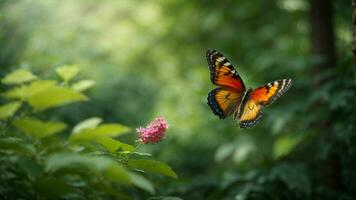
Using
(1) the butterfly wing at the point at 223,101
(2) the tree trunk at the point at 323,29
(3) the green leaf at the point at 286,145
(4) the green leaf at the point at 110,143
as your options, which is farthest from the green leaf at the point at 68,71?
(2) the tree trunk at the point at 323,29

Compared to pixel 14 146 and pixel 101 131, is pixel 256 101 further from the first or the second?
pixel 14 146

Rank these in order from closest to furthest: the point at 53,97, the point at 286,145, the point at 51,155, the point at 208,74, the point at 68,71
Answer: the point at 53,97, the point at 51,155, the point at 68,71, the point at 286,145, the point at 208,74

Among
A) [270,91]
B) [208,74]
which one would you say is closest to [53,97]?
[270,91]

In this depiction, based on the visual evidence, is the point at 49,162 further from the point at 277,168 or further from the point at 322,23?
the point at 322,23

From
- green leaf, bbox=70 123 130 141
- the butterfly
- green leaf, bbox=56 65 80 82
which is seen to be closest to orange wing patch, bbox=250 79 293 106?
the butterfly

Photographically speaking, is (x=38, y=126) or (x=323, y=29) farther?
(x=323, y=29)

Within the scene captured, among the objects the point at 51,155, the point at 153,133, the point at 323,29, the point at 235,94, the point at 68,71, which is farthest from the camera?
the point at 323,29
